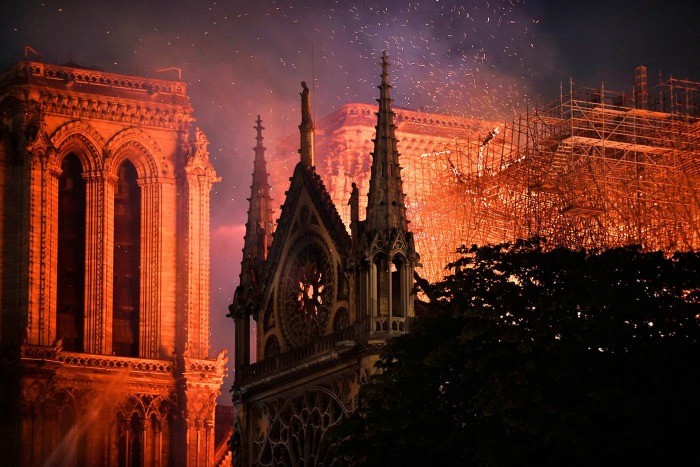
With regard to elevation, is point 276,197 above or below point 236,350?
above

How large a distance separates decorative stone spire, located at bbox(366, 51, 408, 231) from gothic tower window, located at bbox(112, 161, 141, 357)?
126 feet

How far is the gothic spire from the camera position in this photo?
59.6 m

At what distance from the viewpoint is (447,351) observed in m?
44.3

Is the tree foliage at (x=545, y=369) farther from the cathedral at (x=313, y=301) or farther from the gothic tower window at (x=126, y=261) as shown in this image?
the gothic tower window at (x=126, y=261)

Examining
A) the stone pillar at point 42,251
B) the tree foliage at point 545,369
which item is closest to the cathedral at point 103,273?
the stone pillar at point 42,251

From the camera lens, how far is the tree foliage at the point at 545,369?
135 ft

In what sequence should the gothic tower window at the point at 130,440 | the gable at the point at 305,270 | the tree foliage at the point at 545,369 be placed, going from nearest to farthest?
1. the tree foliage at the point at 545,369
2. the gable at the point at 305,270
3. the gothic tower window at the point at 130,440

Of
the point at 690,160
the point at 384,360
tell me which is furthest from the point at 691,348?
the point at 690,160

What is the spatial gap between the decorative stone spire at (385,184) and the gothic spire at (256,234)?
26.4 ft

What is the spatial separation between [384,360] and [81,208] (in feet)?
138

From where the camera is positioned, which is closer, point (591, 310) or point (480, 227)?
point (591, 310)

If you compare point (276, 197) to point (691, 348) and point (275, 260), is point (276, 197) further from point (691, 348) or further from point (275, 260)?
point (691, 348)

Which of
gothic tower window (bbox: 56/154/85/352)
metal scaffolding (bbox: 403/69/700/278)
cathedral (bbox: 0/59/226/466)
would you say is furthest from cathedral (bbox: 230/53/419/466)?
gothic tower window (bbox: 56/154/85/352)

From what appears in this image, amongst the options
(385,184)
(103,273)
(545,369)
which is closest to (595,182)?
(385,184)
